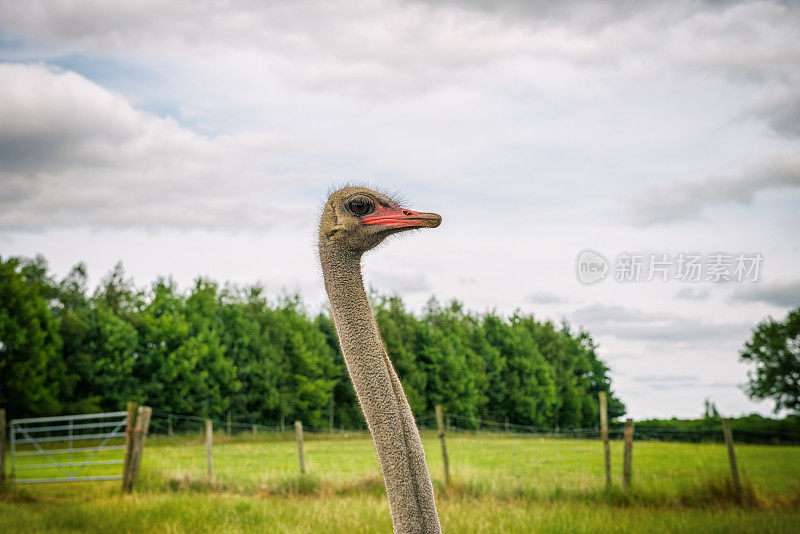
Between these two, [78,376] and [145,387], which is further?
[145,387]

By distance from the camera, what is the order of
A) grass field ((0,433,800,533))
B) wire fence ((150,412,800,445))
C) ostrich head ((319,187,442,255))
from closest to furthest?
1. ostrich head ((319,187,442,255))
2. grass field ((0,433,800,533))
3. wire fence ((150,412,800,445))

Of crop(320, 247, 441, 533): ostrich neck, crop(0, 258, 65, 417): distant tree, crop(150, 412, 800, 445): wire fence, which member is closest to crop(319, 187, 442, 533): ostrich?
crop(320, 247, 441, 533): ostrich neck

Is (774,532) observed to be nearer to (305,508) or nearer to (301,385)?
(305,508)

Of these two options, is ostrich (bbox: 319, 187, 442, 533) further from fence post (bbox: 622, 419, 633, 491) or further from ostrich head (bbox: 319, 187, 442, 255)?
fence post (bbox: 622, 419, 633, 491)

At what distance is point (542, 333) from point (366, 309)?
197ft

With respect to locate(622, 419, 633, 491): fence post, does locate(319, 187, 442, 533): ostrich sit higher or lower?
higher

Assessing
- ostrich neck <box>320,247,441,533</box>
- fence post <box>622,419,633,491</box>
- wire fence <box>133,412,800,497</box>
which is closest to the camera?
ostrich neck <box>320,247,441,533</box>

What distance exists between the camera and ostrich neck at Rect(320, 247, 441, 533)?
2.74 metres

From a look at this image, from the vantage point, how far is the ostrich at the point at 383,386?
8.99 ft

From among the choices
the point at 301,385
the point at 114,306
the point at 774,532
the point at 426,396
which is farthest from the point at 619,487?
the point at 426,396

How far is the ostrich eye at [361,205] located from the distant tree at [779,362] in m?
39.6

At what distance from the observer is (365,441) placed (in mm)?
33188

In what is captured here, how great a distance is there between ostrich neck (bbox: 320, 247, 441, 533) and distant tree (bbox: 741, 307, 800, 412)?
3945cm

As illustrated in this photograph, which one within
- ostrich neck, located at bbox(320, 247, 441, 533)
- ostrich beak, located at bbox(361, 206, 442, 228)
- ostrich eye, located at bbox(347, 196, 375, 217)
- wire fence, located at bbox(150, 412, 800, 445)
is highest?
ostrich eye, located at bbox(347, 196, 375, 217)
